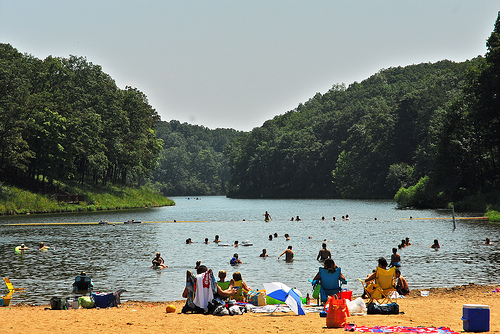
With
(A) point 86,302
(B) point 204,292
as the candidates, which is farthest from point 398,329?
(A) point 86,302

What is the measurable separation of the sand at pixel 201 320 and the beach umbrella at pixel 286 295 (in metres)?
0.27

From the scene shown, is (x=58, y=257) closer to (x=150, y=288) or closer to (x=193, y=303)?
(x=150, y=288)

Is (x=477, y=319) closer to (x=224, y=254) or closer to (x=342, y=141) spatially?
(x=224, y=254)

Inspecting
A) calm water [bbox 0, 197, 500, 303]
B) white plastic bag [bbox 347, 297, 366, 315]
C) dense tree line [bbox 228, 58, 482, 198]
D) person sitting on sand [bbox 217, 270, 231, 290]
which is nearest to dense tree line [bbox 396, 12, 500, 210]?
calm water [bbox 0, 197, 500, 303]

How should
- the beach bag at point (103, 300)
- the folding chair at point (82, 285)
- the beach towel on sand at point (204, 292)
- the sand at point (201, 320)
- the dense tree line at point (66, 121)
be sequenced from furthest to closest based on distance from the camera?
the dense tree line at point (66, 121) < the folding chair at point (82, 285) < the beach bag at point (103, 300) < the beach towel on sand at point (204, 292) < the sand at point (201, 320)

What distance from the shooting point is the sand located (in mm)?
13633

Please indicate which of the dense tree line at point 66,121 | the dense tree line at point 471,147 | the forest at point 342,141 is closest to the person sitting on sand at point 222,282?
the dense tree line at point 471,147

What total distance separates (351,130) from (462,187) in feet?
292

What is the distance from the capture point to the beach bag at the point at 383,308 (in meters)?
15.2

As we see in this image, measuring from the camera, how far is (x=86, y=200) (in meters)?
81.1

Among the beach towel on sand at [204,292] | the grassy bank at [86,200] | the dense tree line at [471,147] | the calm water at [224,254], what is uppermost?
the dense tree line at [471,147]

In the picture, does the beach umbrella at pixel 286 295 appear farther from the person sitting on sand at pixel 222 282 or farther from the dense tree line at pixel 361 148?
the dense tree line at pixel 361 148

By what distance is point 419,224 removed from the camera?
52781 millimetres

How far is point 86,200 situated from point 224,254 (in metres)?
51.9
